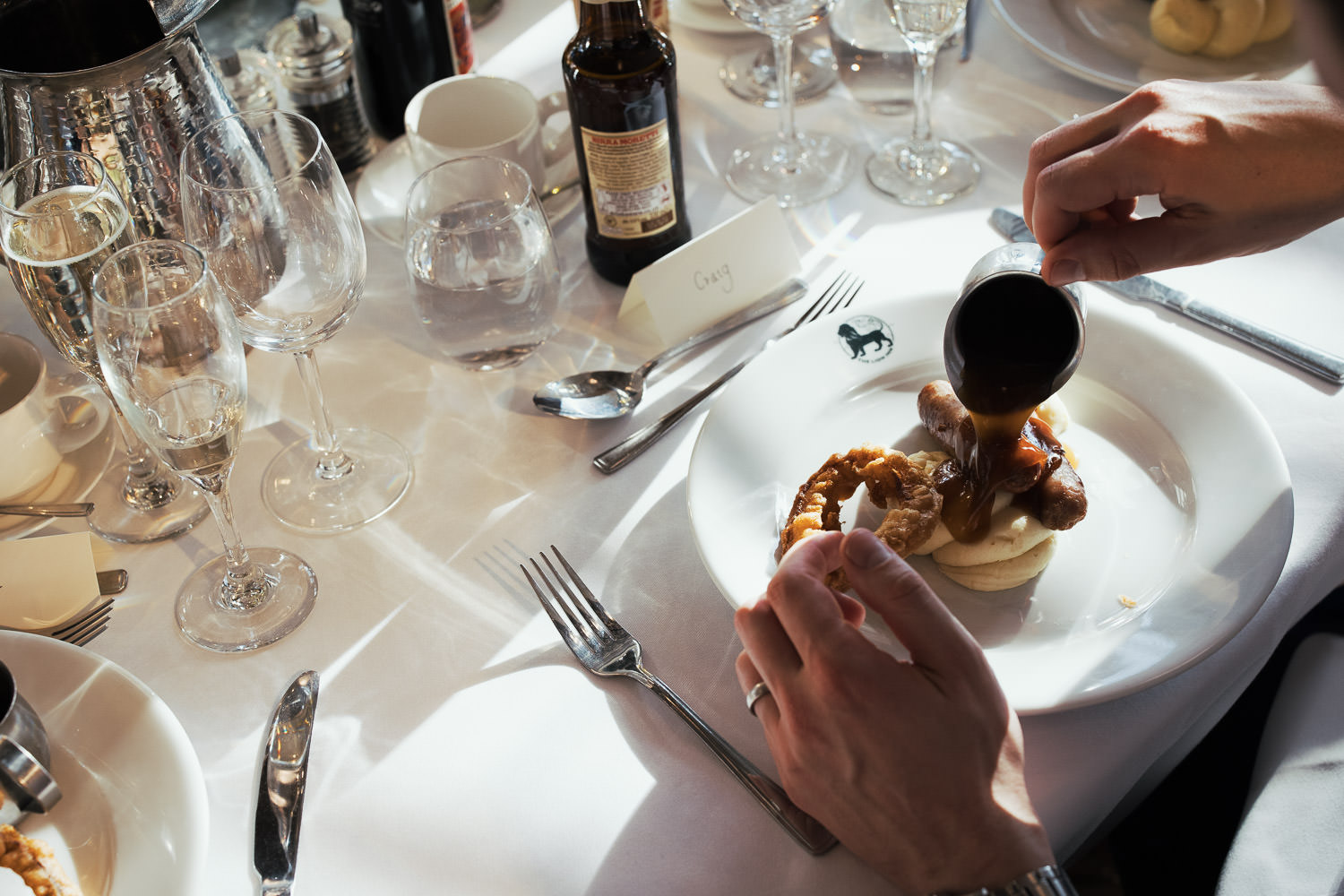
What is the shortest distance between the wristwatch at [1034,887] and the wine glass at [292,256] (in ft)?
2.15

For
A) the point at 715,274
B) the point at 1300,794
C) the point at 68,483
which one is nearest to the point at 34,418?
the point at 68,483

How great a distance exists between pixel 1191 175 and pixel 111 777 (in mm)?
1003

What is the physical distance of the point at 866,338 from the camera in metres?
1.10

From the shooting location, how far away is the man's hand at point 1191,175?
0.92m

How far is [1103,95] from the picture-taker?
147cm

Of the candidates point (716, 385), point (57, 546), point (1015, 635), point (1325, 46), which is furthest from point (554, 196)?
point (1325, 46)

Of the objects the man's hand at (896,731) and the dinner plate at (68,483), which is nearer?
the man's hand at (896,731)

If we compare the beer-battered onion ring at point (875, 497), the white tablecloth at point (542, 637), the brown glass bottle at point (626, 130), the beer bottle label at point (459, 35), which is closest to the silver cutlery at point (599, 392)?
the white tablecloth at point (542, 637)

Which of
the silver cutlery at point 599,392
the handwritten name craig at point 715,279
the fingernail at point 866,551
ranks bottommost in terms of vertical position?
the silver cutlery at point 599,392

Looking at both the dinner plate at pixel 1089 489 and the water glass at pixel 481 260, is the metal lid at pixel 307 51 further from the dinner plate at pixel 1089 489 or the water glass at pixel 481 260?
the dinner plate at pixel 1089 489

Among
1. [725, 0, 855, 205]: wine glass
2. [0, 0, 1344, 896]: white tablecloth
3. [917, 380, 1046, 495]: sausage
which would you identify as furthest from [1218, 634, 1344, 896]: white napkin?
[725, 0, 855, 205]: wine glass

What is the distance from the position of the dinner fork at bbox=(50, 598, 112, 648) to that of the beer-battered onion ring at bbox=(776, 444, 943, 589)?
0.62 meters

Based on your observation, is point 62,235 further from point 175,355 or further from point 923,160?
point 923,160

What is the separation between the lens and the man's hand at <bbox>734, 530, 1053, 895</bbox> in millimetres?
695
